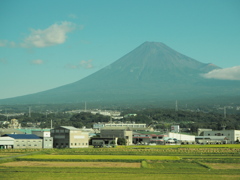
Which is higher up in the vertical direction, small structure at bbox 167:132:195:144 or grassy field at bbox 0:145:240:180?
small structure at bbox 167:132:195:144

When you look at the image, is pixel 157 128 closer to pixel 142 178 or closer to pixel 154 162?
pixel 154 162

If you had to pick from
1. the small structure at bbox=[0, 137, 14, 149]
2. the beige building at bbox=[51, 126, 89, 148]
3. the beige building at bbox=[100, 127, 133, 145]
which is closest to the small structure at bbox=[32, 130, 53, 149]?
the beige building at bbox=[51, 126, 89, 148]

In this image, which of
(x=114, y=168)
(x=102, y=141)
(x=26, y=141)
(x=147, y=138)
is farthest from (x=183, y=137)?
(x=114, y=168)

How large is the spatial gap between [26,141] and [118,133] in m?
21.0

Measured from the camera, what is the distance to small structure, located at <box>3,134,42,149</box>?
194ft

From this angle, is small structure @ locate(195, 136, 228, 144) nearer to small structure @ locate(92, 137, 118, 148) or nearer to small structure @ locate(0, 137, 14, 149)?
small structure @ locate(92, 137, 118, 148)

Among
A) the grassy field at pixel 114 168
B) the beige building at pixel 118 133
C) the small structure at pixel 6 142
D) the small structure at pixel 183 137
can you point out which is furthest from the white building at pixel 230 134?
the grassy field at pixel 114 168

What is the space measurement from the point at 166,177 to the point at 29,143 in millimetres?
34172

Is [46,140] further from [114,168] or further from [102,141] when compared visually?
[114,168]

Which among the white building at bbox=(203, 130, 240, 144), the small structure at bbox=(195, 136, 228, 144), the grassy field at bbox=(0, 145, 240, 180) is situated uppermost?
the white building at bbox=(203, 130, 240, 144)

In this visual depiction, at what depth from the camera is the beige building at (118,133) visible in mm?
77256

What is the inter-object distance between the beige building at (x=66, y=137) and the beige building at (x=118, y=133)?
44.7 ft

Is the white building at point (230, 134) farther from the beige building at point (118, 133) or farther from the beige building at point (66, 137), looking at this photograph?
the beige building at point (66, 137)

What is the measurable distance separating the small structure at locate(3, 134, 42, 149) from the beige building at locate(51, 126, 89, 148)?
127 inches
